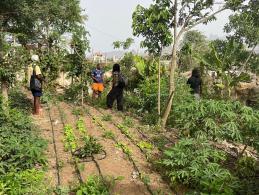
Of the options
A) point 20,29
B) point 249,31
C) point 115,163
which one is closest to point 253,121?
point 115,163

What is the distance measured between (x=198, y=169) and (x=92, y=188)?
186 cm

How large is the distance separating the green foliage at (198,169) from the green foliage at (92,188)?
1.26 meters

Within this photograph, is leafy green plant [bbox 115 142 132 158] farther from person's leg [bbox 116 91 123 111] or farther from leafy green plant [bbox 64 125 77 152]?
person's leg [bbox 116 91 123 111]

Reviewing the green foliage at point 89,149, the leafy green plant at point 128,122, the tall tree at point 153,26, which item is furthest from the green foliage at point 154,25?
the green foliage at point 89,149

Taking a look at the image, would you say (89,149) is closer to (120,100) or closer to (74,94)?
(120,100)

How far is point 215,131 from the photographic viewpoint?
22.9 ft

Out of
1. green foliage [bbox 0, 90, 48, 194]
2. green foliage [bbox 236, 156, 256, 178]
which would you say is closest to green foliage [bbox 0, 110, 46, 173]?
green foliage [bbox 0, 90, 48, 194]

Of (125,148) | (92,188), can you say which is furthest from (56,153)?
(92,188)

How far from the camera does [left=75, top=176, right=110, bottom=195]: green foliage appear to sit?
20.4 feet

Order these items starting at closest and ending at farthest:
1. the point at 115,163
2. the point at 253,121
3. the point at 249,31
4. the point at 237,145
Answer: the point at 253,121, the point at 115,163, the point at 237,145, the point at 249,31

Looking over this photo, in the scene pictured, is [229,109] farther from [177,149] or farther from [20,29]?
[20,29]

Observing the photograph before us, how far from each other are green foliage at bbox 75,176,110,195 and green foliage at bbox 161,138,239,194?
126 cm

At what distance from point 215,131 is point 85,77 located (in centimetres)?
768

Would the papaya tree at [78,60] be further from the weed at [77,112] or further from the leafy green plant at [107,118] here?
the leafy green plant at [107,118]
